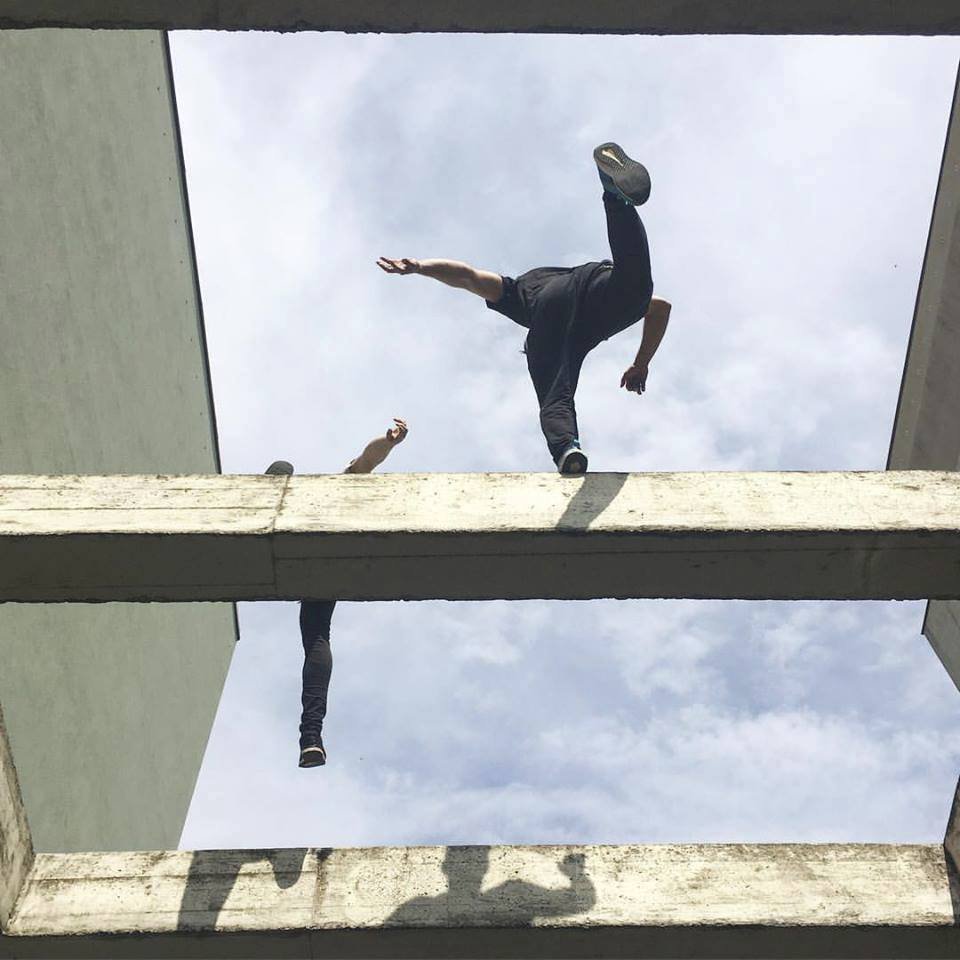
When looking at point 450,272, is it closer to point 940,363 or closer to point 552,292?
point 552,292

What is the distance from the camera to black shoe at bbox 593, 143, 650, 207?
439cm

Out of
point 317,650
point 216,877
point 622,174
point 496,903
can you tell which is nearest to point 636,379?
point 622,174

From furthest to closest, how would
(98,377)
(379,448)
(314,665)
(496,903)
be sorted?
(98,377) → (379,448) → (314,665) → (496,903)

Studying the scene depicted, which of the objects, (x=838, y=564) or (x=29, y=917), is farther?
(x=29, y=917)

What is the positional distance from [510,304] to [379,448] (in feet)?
5.34

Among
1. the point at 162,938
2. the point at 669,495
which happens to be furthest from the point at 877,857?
the point at 162,938

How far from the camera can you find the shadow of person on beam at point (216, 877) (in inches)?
198

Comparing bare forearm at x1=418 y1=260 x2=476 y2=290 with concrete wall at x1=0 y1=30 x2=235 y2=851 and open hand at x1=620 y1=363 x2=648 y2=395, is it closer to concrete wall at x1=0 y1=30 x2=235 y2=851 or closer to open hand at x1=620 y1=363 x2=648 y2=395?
open hand at x1=620 y1=363 x2=648 y2=395

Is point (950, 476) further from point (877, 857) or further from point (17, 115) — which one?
point (17, 115)

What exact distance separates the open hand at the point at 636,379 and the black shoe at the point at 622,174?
119 centimetres

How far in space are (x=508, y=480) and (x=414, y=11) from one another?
2.36 metres

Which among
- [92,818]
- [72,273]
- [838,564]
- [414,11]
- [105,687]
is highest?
[414,11]

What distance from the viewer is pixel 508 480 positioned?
15.4 feet

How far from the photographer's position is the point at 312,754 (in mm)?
5234
